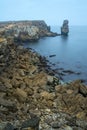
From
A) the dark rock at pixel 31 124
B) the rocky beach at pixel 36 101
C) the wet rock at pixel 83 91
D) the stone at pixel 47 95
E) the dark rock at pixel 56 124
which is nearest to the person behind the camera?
the dark rock at pixel 31 124

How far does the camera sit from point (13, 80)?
115 ft

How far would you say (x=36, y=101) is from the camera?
100 ft

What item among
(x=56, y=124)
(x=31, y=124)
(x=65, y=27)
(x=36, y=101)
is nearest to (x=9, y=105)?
(x=36, y=101)

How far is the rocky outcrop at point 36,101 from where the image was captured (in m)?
23.5

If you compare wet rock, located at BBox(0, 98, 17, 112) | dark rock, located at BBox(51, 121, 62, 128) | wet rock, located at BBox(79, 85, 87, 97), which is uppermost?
wet rock, located at BBox(0, 98, 17, 112)

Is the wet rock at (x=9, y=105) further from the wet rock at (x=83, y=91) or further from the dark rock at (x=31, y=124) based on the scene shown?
the wet rock at (x=83, y=91)

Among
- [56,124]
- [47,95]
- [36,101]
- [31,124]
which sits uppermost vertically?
[31,124]

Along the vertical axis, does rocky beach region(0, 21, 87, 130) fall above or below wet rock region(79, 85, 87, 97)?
above

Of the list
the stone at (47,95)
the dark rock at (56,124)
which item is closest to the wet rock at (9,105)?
the dark rock at (56,124)

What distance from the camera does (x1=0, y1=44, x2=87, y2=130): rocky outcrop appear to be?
923 inches

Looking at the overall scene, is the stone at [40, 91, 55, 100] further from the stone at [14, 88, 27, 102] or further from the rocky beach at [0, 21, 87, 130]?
the stone at [14, 88, 27, 102]

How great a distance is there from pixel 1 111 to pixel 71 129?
253 inches

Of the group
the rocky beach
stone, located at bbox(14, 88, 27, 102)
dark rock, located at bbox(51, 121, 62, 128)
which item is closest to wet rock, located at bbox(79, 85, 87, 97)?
the rocky beach

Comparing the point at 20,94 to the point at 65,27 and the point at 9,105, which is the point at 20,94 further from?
the point at 65,27
